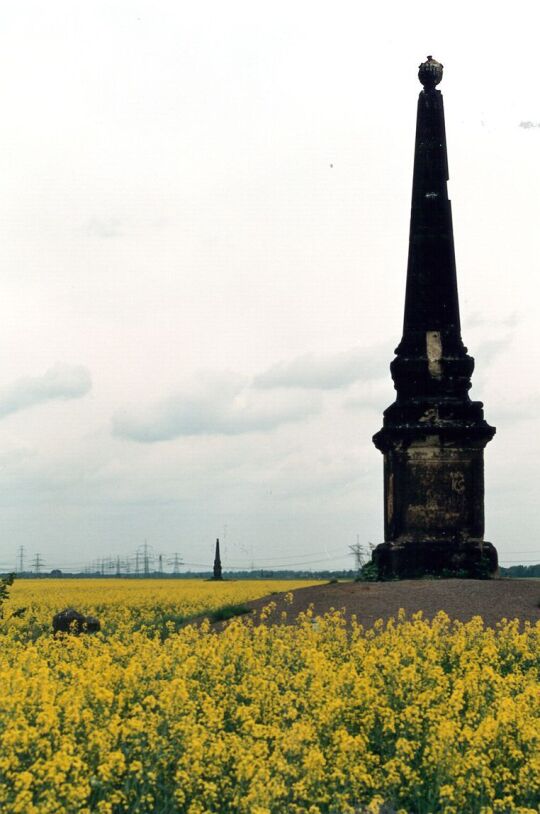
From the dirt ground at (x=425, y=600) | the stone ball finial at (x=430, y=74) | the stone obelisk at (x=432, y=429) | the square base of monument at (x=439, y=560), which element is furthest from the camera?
the stone ball finial at (x=430, y=74)

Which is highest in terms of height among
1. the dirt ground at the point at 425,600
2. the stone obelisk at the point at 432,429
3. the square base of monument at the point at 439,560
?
the stone obelisk at the point at 432,429

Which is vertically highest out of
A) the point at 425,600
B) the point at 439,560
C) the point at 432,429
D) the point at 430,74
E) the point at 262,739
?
the point at 430,74

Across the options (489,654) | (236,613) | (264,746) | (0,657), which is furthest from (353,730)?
(236,613)

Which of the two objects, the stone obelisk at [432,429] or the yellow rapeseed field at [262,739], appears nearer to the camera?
the yellow rapeseed field at [262,739]

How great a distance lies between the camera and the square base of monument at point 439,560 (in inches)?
829

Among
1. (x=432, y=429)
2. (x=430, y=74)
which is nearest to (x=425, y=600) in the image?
(x=432, y=429)

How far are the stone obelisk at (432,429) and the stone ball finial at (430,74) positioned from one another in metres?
1.42

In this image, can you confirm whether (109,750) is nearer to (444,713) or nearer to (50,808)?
(50,808)

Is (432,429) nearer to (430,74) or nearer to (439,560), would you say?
(439,560)

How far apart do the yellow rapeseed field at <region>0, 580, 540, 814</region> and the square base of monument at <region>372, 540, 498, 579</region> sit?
9902 millimetres

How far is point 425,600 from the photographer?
58.1 ft

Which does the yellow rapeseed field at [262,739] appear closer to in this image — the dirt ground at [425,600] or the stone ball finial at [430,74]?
the dirt ground at [425,600]

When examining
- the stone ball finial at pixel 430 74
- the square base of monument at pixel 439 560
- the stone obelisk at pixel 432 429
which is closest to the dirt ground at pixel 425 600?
the square base of monument at pixel 439 560

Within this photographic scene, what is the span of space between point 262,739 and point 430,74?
18461 millimetres
